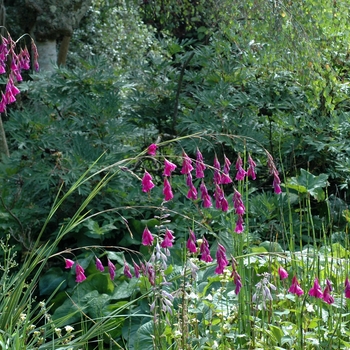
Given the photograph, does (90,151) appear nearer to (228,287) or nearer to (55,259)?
(55,259)

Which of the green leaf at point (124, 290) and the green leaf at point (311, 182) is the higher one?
the green leaf at point (311, 182)

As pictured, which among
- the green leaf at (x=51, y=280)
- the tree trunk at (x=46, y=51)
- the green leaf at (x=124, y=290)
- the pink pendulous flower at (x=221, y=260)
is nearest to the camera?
the pink pendulous flower at (x=221, y=260)

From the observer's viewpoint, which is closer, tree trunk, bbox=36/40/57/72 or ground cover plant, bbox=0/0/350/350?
ground cover plant, bbox=0/0/350/350

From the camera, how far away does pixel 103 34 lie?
9.59m

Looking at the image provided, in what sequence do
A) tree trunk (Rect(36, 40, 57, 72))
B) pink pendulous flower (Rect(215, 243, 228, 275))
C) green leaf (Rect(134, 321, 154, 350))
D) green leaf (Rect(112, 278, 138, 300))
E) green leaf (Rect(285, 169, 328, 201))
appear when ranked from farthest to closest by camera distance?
tree trunk (Rect(36, 40, 57, 72)) → green leaf (Rect(285, 169, 328, 201)) → green leaf (Rect(112, 278, 138, 300)) → green leaf (Rect(134, 321, 154, 350)) → pink pendulous flower (Rect(215, 243, 228, 275))

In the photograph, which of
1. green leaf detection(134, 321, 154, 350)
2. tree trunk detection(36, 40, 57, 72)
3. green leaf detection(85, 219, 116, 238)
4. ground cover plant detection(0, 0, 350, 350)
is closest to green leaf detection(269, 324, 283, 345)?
ground cover plant detection(0, 0, 350, 350)

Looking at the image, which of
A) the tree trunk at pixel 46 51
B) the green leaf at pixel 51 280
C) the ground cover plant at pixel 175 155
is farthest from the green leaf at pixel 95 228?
the tree trunk at pixel 46 51

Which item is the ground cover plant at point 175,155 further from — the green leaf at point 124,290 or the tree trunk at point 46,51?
the tree trunk at point 46,51

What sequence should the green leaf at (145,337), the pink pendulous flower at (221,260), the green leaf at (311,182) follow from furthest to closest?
the green leaf at (311,182), the green leaf at (145,337), the pink pendulous flower at (221,260)

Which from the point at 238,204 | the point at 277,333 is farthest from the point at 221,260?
the point at 277,333

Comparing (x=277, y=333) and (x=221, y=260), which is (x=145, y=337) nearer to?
(x=277, y=333)

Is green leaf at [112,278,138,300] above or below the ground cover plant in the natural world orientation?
below

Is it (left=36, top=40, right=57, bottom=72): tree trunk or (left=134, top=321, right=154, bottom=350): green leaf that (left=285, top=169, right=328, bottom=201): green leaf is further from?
(left=36, top=40, right=57, bottom=72): tree trunk

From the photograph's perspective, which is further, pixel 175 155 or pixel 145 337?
pixel 175 155
